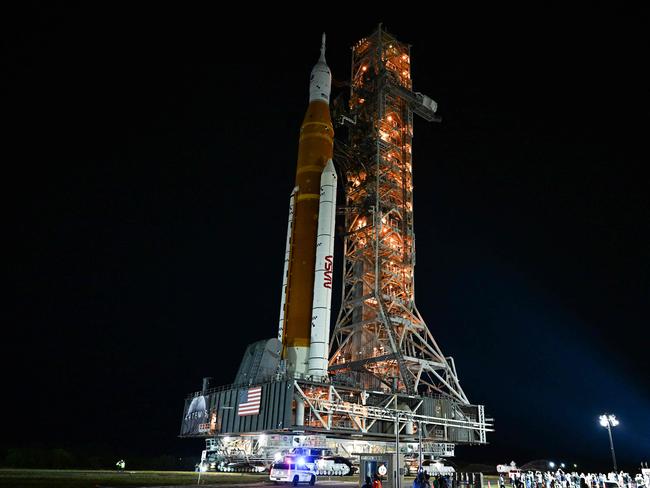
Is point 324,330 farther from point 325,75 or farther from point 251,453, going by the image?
point 325,75

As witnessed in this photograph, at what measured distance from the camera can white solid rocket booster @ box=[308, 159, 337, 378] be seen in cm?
3409

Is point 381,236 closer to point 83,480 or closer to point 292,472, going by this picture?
point 292,472

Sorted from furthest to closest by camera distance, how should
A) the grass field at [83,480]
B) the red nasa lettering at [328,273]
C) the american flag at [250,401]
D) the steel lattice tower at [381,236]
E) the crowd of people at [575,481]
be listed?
the steel lattice tower at [381,236]
the red nasa lettering at [328,273]
the american flag at [250,401]
the crowd of people at [575,481]
the grass field at [83,480]

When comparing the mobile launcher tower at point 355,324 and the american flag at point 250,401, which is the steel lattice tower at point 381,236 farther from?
the american flag at point 250,401

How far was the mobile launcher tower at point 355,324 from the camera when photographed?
3291 cm

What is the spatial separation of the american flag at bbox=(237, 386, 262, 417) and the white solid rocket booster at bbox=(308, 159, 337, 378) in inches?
136

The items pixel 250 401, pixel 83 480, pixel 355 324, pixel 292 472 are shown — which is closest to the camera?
pixel 83 480

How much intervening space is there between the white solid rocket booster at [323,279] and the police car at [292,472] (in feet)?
27.3

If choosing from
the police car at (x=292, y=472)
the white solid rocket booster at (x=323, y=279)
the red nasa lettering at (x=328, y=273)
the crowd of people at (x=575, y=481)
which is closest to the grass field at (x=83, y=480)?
the police car at (x=292, y=472)

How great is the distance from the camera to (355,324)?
143 ft

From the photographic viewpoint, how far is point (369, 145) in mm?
48625

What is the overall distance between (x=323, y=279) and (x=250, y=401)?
8.75 meters

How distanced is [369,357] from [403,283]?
23.2 feet

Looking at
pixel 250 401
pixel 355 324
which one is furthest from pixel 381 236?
pixel 250 401
